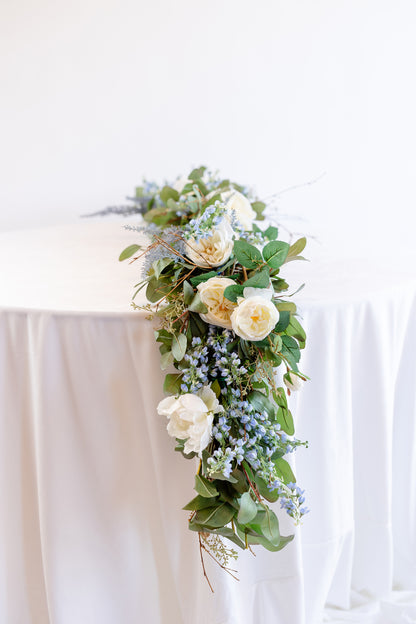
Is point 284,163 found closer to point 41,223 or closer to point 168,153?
point 168,153

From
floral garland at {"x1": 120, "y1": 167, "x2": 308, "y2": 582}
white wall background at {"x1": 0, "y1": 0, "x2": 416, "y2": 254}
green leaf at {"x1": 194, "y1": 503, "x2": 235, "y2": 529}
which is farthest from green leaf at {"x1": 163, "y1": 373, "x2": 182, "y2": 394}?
white wall background at {"x1": 0, "y1": 0, "x2": 416, "y2": 254}

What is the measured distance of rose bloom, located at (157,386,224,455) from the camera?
101 centimetres

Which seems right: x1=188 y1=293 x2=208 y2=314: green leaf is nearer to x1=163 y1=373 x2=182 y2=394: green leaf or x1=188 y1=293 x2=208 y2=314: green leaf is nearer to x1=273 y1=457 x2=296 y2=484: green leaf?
x1=163 y1=373 x2=182 y2=394: green leaf

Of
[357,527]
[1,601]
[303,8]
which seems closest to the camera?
[1,601]

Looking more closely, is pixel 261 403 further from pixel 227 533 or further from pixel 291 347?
pixel 227 533

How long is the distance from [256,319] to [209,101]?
6.63 feet

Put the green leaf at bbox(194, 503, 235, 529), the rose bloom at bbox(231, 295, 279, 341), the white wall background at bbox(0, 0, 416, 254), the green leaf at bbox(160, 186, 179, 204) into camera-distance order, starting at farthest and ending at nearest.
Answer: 1. the white wall background at bbox(0, 0, 416, 254)
2. the green leaf at bbox(160, 186, 179, 204)
3. the green leaf at bbox(194, 503, 235, 529)
4. the rose bloom at bbox(231, 295, 279, 341)

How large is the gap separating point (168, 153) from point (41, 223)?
682 mm

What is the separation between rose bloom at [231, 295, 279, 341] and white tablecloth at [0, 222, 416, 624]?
0.27 meters

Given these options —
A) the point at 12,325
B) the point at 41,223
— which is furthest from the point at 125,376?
the point at 41,223

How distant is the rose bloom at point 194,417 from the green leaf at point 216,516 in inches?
4.9

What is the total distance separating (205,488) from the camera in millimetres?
1037

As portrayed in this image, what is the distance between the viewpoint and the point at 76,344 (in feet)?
3.92

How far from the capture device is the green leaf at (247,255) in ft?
3.54
